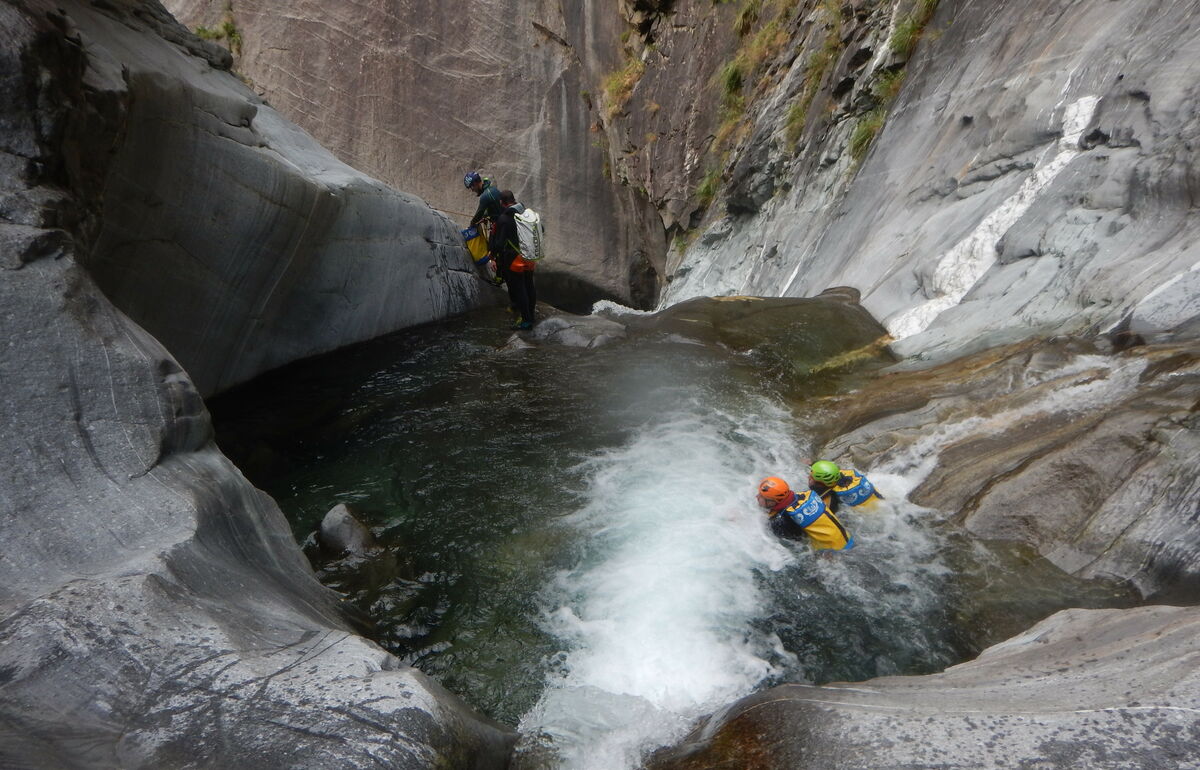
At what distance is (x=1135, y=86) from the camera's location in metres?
7.96

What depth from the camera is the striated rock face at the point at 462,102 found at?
19.7 metres

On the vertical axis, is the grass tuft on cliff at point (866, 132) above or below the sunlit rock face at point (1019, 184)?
above

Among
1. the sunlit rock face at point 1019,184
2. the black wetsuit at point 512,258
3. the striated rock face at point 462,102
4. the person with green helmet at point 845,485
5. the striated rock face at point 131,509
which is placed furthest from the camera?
the striated rock face at point 462,102

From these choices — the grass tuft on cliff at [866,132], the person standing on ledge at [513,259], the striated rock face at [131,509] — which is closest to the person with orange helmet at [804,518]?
the striated rock face at [131,509]

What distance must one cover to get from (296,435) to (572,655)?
4.69m

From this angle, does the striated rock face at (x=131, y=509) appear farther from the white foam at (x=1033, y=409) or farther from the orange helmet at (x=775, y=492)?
the white foam at (x=1033, y=409)

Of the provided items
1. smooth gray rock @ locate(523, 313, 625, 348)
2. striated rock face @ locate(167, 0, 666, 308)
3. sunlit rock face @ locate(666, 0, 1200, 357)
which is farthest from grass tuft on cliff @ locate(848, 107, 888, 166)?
striated rock face @ locate(167, 0, 666, 308)

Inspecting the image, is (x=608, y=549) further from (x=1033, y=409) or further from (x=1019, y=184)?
(x=1019, y=184)

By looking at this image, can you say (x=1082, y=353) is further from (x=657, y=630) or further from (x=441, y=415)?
(x=441, y=415)

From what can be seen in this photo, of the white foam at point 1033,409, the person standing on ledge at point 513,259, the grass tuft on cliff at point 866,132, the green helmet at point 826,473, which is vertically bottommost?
the green helmet at point 826,473

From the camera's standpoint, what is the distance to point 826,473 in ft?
20.3

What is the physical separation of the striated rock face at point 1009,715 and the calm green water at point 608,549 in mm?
822

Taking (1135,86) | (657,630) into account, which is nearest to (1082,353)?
(1135,86)

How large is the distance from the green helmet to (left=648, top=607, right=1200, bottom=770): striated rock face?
93.7 inches
